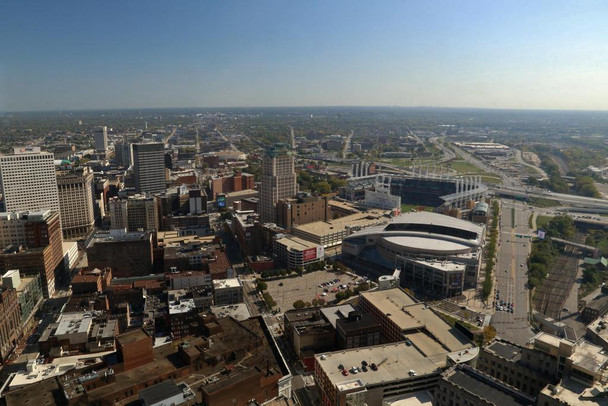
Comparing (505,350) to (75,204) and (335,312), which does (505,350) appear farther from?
(75,204)

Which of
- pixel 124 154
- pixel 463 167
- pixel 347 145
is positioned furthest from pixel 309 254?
pixel 347 145

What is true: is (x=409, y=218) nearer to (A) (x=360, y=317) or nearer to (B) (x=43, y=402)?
(A) (x=360, y=317)

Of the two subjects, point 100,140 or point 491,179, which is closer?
point 491,179

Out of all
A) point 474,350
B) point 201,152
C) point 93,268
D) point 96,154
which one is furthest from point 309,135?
point 474,350

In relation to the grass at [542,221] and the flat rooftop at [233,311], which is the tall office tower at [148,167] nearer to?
the flat rooftop at [233,311]

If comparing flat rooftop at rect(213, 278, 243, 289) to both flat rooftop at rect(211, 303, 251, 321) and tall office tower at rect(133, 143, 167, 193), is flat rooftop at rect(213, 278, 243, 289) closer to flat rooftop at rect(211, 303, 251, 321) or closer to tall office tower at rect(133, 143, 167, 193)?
flat rooftop at rect(211, 303, 251, 321)
